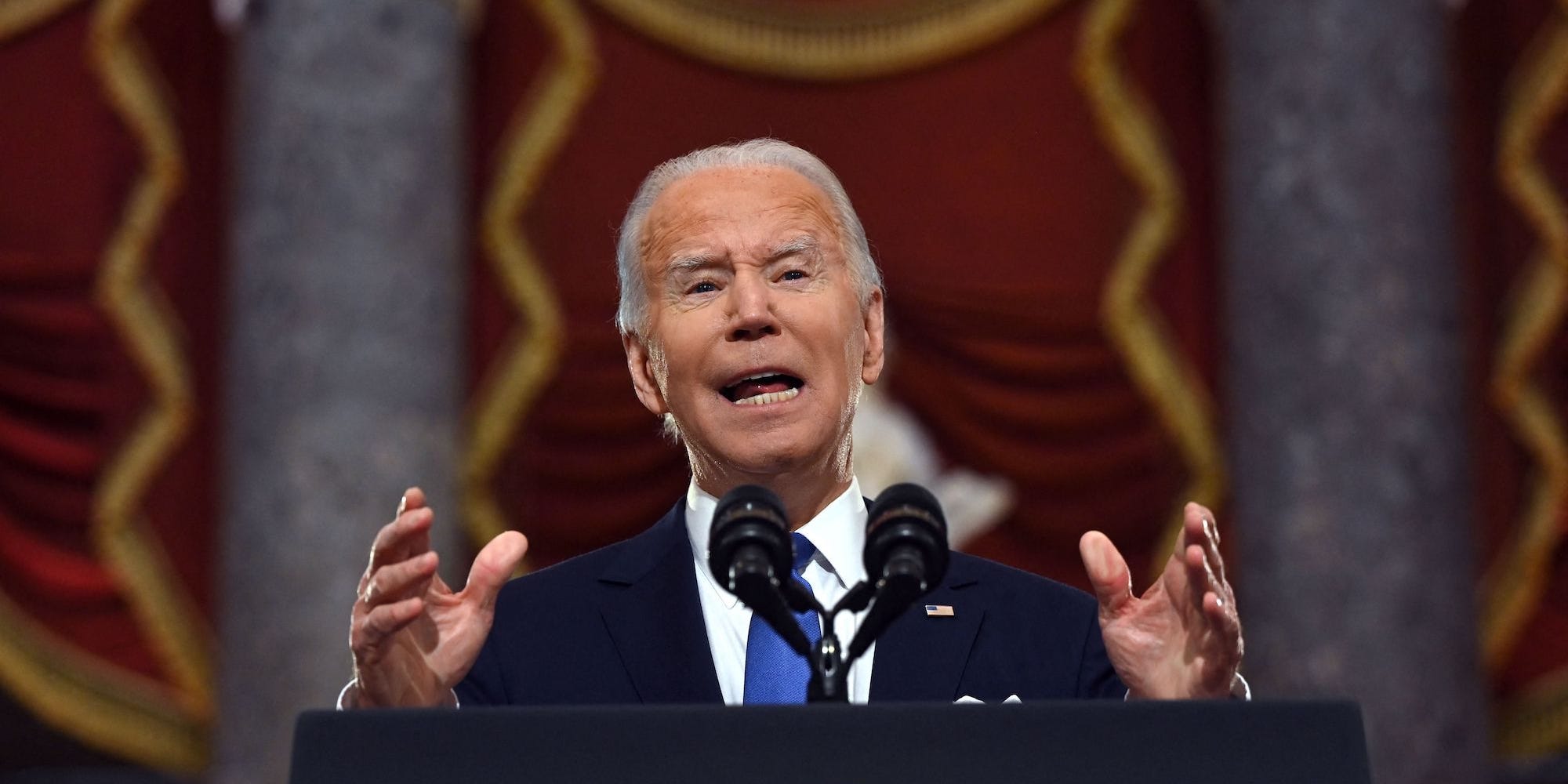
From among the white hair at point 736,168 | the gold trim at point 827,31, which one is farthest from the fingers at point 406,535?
the gold trim at point 827,31

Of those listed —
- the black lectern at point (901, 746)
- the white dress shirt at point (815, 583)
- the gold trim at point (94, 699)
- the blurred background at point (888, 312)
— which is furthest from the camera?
the gold trim at point (94, 699)

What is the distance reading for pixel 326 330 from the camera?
4.92m

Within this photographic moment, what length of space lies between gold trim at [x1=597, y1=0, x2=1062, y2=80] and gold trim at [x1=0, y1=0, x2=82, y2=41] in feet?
5.33

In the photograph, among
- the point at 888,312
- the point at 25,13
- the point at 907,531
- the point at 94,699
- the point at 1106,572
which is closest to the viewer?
the point at 907,531

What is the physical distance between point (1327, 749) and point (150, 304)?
452cm

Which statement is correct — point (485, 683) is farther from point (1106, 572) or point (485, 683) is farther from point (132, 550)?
point (132, 550)

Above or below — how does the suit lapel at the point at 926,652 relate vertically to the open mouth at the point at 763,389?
below

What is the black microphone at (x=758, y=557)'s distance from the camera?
1429 millimetres

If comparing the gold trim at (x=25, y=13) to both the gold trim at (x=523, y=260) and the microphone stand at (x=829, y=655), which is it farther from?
the microphone stand at (x=829, y=655)

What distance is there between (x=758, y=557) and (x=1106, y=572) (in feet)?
1.50

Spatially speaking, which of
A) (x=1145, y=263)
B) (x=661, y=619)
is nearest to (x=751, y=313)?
(x=661, y=619)

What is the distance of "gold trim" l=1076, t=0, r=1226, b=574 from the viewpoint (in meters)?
5.32

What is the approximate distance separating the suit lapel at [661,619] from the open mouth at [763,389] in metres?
0.19

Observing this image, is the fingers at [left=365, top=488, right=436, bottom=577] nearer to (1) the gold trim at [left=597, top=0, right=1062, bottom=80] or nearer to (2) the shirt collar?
(2) the shirt collar
